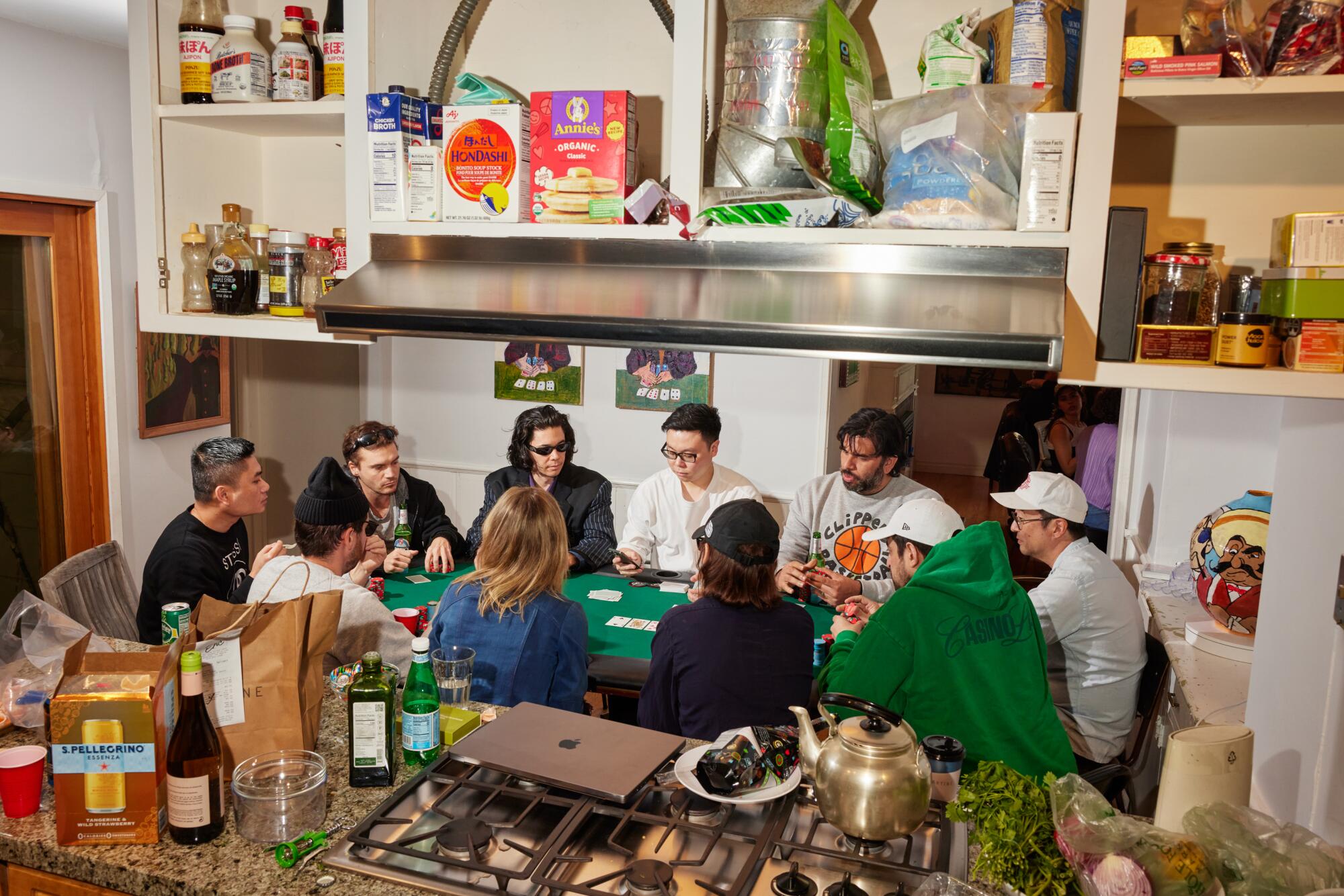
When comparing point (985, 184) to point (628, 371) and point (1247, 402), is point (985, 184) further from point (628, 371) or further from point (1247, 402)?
point (628, 371)

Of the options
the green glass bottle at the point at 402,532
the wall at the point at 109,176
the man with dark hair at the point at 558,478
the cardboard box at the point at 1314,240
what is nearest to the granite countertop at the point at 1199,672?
the cardboard box at the point at 1314,240

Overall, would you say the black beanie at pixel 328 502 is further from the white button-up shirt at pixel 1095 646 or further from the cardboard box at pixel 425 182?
the white button-up shirt at pixel 1095 646

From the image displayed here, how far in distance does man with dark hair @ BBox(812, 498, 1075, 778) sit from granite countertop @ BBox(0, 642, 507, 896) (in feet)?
3.91

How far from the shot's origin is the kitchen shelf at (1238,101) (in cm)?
145

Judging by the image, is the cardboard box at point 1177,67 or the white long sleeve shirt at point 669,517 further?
the white long sleeve shirt at point 669,517

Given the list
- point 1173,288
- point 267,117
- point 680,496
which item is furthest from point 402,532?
point 1173,288

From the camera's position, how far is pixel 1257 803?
1.90m

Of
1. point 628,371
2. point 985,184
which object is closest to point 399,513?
point 628,371

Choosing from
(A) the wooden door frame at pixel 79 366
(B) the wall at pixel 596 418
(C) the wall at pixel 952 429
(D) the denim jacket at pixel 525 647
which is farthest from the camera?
(C) the wall at pixel 952 429

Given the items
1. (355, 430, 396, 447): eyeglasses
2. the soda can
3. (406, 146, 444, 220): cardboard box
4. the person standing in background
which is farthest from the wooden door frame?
the person standing in background

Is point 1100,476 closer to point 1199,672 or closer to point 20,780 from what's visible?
point 1199,672

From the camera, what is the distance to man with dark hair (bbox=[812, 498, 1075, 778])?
229 centimetres

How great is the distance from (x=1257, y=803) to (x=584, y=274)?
5.63ft

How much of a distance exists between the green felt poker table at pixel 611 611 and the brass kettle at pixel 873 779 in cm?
111
